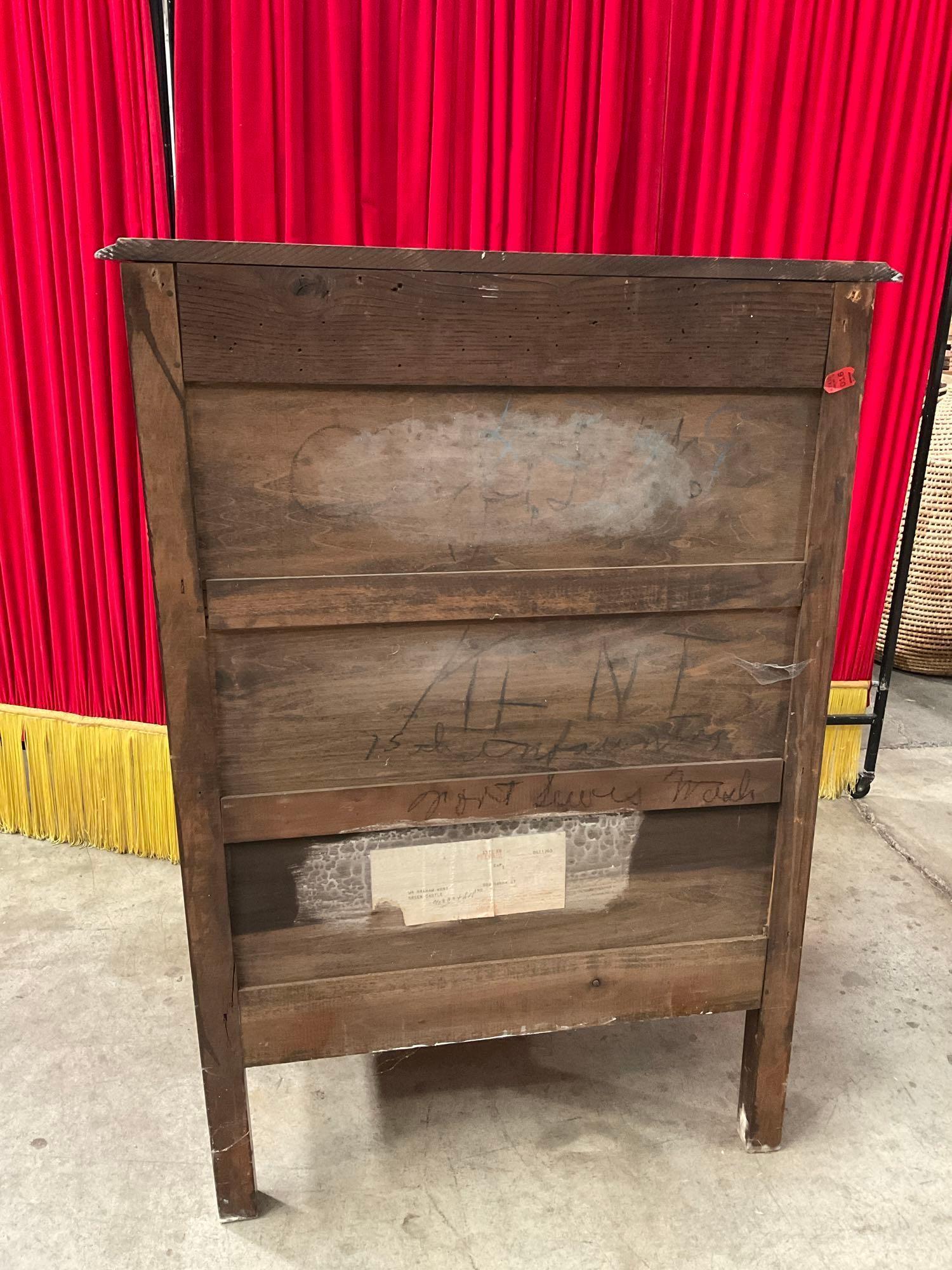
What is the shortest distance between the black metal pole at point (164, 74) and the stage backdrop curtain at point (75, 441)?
0.05ft

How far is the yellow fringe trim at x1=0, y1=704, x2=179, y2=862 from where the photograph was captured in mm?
2334

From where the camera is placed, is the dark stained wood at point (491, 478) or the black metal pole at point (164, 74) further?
the black metal pole at point (164, 74)

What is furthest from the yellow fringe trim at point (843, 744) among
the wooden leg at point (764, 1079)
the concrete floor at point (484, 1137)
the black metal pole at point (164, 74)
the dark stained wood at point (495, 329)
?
the black metal pole at point (164, 74)

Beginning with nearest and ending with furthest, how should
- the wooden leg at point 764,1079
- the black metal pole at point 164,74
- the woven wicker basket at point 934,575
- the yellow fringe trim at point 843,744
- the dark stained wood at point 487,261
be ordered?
the dark stained wood at point 487,261 → the wooden leg at point 764,1079 → the black metal pole at point 164,74 → the yellow fringe trim at point 843,744 → the woven wicker basket at point 934,575

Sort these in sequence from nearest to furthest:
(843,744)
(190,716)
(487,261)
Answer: (487,261) < (190,716) < (843,744)

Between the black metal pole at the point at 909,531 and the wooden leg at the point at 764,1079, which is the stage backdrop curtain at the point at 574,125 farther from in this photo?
the wooden leg at the point at 764,1079

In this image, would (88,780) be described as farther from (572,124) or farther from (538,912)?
→ (572,124)

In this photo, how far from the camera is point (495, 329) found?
1116mm

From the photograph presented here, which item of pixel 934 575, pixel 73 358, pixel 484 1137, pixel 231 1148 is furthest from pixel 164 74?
→ pixel 934 575

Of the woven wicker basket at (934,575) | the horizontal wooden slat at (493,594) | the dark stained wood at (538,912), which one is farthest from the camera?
the woven wicker basket at (934,575)

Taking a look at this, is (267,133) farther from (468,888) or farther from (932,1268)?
(932,1268)

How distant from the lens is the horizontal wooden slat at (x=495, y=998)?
1.34 m

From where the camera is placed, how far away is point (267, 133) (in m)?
1.89

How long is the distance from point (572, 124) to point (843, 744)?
6.10ft
